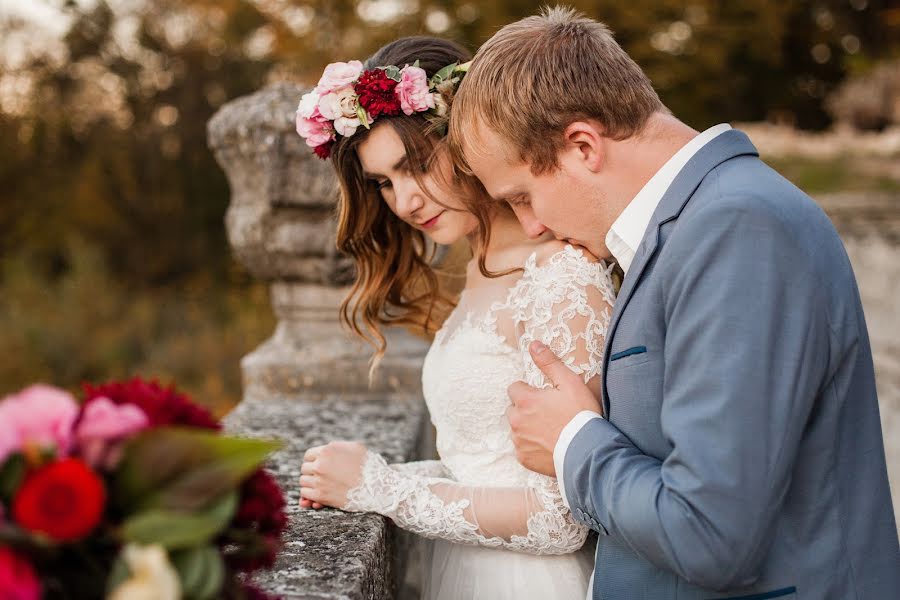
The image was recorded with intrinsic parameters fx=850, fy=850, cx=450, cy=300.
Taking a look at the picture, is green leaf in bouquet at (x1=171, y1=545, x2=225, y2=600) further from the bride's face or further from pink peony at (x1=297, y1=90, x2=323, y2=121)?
pink peony at (x1=297, y1=90, x2=323, y2=121)

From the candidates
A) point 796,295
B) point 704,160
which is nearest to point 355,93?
point 704,160

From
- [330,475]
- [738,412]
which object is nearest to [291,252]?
[330,475]

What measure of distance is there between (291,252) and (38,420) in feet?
7.46

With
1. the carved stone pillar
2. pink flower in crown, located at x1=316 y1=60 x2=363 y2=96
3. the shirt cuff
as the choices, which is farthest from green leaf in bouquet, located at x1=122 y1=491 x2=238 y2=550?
the carved stone pillar

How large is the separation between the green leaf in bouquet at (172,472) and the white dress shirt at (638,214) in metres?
0.87

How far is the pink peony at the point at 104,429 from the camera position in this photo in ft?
3.04

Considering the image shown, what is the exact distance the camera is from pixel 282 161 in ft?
9.85

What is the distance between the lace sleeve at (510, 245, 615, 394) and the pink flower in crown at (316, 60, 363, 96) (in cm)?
81

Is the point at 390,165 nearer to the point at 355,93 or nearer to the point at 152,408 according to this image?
the point at 355,93

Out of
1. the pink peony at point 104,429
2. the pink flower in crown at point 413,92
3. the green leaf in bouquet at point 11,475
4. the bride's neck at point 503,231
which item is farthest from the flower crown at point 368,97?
the green leaf in bouquet at point 11,475

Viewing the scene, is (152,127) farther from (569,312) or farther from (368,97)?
(569,312)

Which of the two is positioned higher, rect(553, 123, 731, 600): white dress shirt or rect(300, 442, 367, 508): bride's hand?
rect(553, 123, 731, 600): white dress shirt

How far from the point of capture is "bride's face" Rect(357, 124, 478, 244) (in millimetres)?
2350

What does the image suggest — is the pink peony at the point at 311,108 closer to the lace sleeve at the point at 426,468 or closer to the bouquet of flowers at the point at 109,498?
the lace sleeve at the point at 426,468
